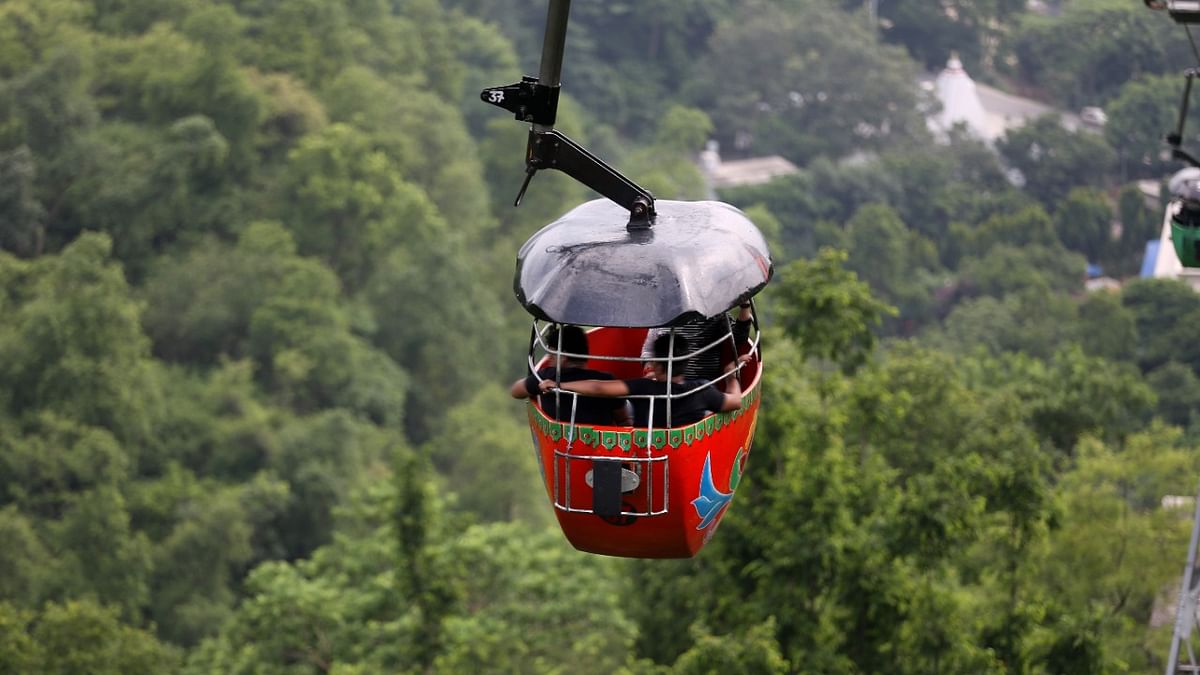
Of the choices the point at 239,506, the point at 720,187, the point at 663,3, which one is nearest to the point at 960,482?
the point at 239,506

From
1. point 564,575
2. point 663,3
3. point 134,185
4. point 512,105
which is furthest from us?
point 663,3

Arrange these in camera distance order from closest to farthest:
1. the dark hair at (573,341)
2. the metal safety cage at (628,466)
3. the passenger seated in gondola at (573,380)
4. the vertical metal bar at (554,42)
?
the vertical metal bar at (554,42), the metal safety cage at (628,466), the passenger seated in gondola at (573,380), the dark hair at (573,341)

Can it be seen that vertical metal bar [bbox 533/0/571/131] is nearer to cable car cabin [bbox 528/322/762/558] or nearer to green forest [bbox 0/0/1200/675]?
cable car cabin [bbox 528/322/762/558]

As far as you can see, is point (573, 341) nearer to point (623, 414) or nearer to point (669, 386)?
point (623, 414)

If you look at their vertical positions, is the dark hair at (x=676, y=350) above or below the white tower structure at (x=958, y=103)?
above

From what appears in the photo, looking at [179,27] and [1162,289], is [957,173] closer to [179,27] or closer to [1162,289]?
[1162,289]

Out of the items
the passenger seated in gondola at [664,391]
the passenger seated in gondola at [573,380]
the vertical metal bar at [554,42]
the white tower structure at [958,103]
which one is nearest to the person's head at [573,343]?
the passenger seated in gondola at [573,380]

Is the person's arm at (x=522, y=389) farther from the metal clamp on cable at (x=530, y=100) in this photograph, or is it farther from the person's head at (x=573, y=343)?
the metal clamp on cable at (x=530, y=100)
